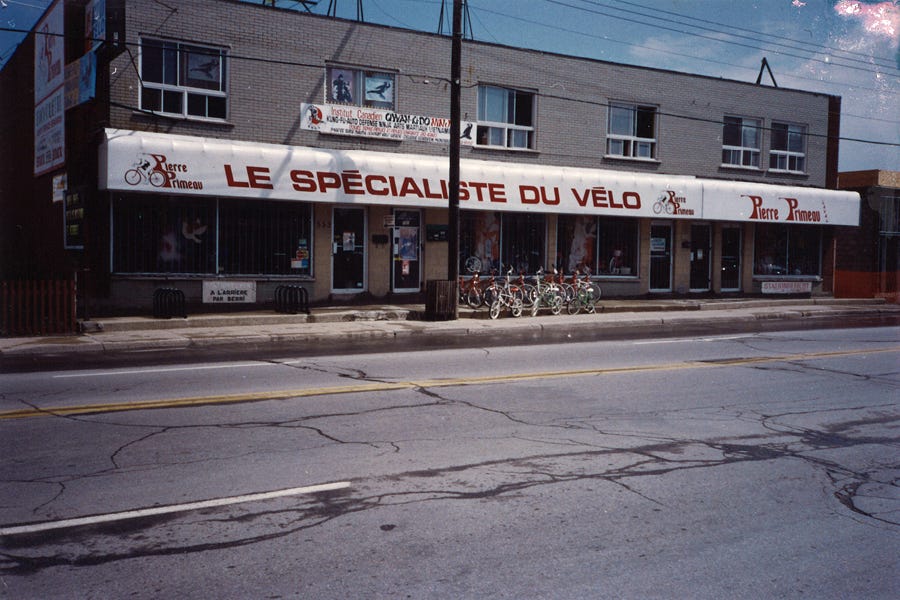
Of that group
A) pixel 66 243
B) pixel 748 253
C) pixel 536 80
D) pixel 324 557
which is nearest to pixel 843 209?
pixel 748 253

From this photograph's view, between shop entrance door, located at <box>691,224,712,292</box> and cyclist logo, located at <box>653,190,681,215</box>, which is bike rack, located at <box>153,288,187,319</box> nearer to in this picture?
cyclist logo, located at <box>653,190,681,215</box>

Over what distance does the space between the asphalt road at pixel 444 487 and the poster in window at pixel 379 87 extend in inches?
465

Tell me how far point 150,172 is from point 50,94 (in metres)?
6.29

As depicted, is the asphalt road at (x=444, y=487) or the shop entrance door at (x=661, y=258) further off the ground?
the shop entrance door at (x=661, y=258)

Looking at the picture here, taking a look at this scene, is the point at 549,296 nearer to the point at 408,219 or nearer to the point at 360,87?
the point at 408,219

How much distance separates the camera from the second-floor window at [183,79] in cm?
1802

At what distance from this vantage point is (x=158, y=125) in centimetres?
1795

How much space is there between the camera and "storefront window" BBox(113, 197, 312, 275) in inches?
708

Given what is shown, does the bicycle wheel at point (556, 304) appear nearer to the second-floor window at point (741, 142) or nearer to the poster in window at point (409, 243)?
the poster in window at point (409, 243)

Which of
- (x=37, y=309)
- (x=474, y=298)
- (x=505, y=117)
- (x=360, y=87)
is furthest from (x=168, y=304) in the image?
(x=505, y=117)

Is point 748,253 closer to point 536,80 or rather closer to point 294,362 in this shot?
point 536,80

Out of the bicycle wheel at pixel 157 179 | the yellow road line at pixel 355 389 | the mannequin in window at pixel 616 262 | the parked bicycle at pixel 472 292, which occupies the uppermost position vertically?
the bicycle wheel at pixel 157 179

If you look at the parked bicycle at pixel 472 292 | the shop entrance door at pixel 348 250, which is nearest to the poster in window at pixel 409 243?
the shop entrance door at pixel 348 250

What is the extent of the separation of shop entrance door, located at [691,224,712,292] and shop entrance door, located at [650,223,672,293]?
101 centimetres
